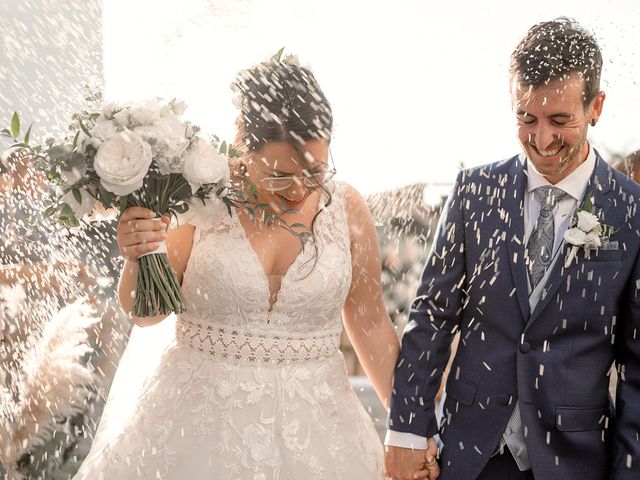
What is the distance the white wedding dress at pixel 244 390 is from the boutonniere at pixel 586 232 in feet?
2.74

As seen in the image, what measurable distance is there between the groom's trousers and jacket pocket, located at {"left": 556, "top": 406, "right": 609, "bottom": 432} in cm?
18

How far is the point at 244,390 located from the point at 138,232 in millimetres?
651

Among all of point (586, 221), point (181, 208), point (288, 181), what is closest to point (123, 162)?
point (181, 208)

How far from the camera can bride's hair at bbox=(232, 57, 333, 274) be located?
2.60 meters

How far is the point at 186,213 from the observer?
8.61 feet

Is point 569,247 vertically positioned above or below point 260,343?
above

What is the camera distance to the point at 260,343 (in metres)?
2.68

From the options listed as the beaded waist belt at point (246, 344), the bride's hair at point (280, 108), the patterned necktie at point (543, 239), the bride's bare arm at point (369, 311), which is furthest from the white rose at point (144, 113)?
the patterned necktie at point (543, 239)

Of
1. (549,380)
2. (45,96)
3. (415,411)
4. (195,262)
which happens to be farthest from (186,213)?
(45,96)

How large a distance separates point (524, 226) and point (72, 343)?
2400 millimetres

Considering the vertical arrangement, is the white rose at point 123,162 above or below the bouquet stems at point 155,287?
above

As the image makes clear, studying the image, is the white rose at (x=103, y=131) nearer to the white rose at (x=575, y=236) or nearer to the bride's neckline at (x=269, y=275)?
the bride's neckline at (x=269, y=275)

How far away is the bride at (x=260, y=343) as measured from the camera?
8.43 ft

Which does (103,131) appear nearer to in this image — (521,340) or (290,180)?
(290,180)
